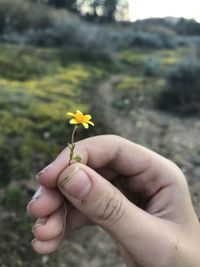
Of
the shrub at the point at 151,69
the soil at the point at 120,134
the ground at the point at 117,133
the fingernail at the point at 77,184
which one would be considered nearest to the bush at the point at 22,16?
the shrub at the point at 151,69

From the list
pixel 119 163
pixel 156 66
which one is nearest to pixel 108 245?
pixel 119 163

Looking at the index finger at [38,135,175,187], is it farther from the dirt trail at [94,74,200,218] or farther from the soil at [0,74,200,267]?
the dirt trail at [94,74,200,218]

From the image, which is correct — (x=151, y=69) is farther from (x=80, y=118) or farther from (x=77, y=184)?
(x=80, y=118)

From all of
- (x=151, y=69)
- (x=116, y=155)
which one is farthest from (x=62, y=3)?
(x=116, y=155)

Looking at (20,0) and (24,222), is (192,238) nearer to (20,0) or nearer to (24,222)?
(24,222)

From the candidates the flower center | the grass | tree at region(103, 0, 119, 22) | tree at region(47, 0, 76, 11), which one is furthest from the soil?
tree at region(103, 0, 119, 22)

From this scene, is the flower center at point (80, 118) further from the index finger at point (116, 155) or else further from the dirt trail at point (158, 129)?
the dirt trail at point (158, 129)
